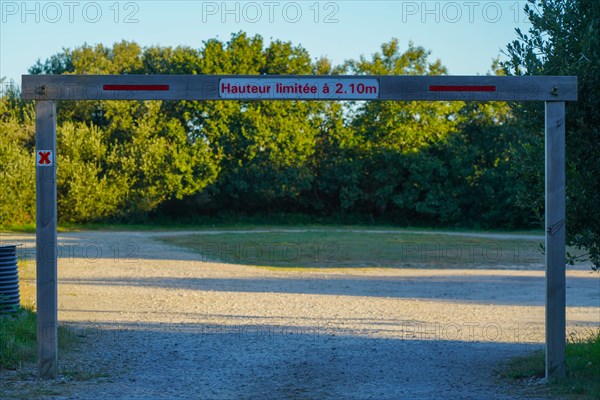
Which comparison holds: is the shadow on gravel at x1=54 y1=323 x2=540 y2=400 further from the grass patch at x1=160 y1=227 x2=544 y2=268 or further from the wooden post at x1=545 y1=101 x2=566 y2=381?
the grass patch at x1=160 y1=227 x2=544 y2=268

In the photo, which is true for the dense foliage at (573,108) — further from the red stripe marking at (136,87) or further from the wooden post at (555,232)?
the red stripe marking at (136,87)

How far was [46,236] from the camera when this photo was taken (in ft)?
26.2

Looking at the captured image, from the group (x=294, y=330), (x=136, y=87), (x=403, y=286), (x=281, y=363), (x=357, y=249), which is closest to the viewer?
(x=136, y=87)

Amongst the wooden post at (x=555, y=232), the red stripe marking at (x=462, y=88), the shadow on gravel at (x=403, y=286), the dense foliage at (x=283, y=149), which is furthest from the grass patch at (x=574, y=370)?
the dense foliage at (x=283, y=149)

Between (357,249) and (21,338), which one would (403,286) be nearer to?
(357,249)

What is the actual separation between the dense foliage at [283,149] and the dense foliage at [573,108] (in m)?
35.7

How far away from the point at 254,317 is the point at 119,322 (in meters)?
2.41

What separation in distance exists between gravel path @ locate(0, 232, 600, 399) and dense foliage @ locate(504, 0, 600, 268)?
2099 mm

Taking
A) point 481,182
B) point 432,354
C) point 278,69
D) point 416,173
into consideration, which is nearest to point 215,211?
point 278,69

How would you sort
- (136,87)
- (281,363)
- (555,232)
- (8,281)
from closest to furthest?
(555,232), (136,87), (281,363), (8,281)

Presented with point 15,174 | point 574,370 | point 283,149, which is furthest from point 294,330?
point 283,149

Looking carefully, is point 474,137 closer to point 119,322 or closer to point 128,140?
point 128,140

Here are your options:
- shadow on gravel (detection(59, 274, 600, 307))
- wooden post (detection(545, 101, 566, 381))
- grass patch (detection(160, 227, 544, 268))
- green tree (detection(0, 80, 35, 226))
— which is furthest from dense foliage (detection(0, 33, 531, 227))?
wooden post (detection(545, 101, 566, 381))

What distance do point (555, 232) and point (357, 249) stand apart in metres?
21.6
